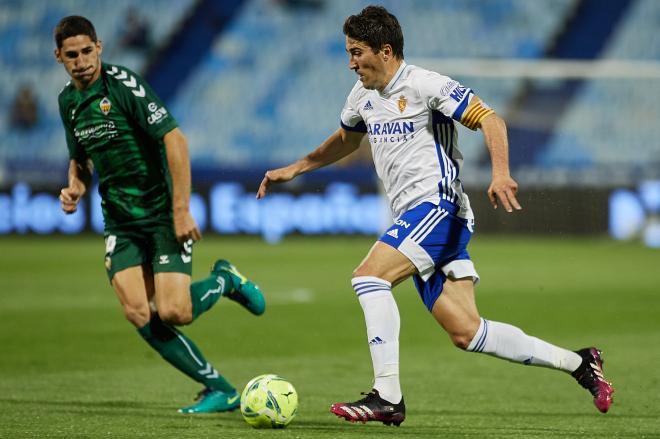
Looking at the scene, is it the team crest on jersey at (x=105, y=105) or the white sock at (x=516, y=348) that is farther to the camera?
the team crest on jersey at (x=105, y=105)

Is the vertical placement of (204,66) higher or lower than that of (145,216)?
higher

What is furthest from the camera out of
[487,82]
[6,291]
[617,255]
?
[487,82]

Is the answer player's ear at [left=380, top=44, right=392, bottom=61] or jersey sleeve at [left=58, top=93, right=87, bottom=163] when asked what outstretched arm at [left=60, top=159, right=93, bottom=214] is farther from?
player's ear at [left=380, top=44, right=392, bottom=61]

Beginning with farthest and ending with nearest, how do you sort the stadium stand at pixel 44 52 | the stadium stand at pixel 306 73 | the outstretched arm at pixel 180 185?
1. the stadium stand at pixel 44 52
2. the stadium stand at pixel 306 73
3. the outstretched arm at pixel 180 185

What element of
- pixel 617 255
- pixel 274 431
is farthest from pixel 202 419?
pixel 617 255

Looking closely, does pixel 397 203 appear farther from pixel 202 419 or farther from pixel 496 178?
pixel 202 419

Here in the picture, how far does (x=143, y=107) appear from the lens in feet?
18.8

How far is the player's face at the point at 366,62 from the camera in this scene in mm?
5285

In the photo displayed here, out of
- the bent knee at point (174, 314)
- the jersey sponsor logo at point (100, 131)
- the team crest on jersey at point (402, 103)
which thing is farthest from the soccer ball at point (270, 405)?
the jersey sponsor logo at point (100, 131)

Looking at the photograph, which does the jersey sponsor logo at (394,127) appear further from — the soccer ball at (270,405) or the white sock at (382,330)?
the soccer ball at (270,405)

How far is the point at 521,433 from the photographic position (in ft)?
16.9

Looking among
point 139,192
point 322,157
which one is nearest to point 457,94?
point 322,157

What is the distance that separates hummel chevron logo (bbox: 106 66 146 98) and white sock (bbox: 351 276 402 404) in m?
1.55

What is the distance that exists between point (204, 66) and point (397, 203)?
20079 millimetres
